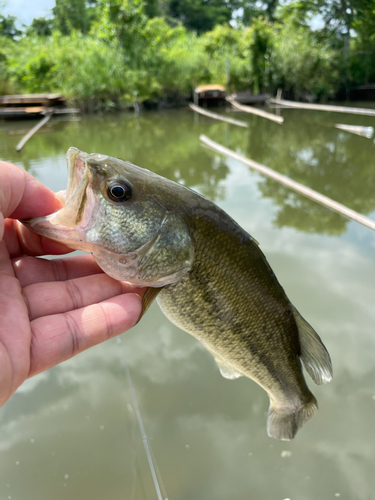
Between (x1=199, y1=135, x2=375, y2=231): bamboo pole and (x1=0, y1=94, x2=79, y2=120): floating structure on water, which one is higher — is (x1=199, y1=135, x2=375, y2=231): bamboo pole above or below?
below

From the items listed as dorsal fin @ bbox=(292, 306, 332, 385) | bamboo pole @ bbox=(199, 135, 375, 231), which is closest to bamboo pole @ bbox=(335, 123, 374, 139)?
bamboo pole @ bbox=(199, 135, 375, 231)

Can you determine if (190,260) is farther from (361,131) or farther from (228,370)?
(361,131)

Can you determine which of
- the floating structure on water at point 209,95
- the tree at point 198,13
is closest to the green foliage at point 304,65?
the floating structure on water at point 209,95

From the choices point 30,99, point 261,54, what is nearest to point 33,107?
point 30,99

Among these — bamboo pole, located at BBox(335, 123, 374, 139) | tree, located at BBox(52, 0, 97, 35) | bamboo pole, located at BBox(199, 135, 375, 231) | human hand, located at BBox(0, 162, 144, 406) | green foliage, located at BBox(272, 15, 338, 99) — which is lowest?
bamboo pole, located at BBox(199, 135, 375, 231)

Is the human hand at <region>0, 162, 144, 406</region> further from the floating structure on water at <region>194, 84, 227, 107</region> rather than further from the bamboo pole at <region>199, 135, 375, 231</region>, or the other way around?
the floating structure on water at <region>194, 84, 227, 107</region>

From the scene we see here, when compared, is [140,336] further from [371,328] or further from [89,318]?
[371,328]
